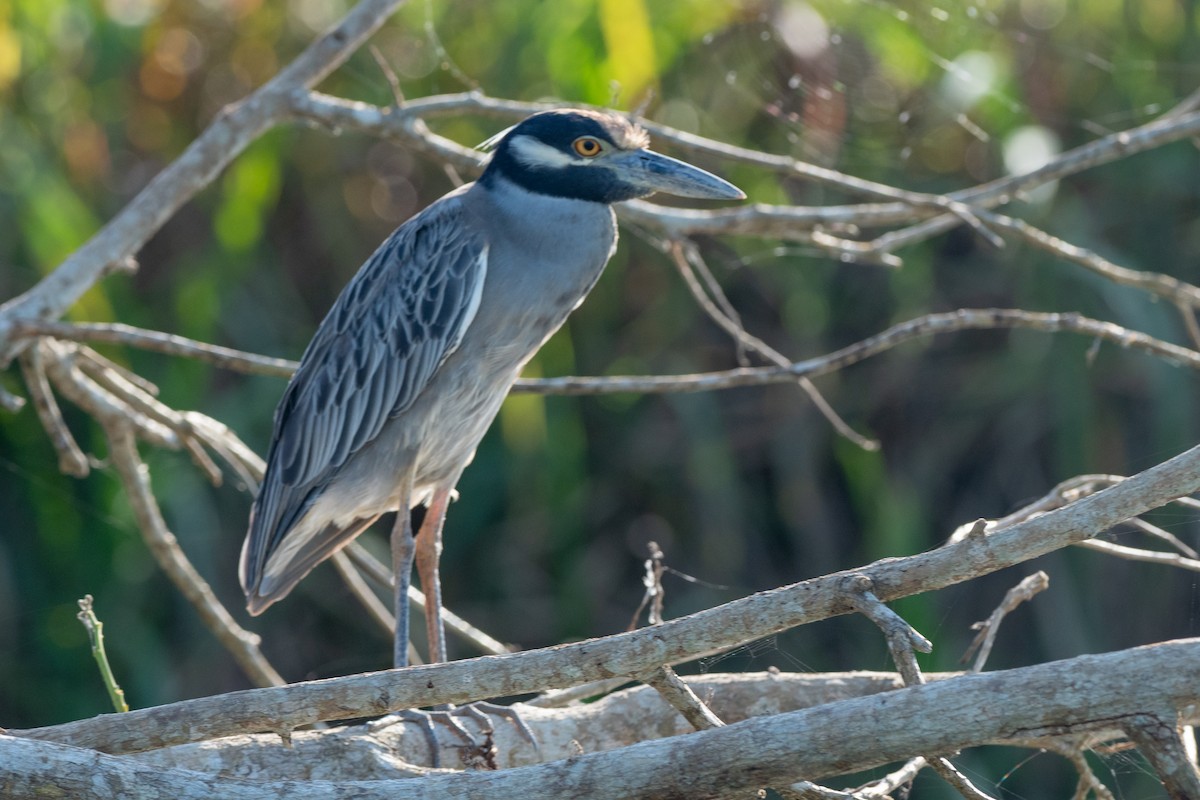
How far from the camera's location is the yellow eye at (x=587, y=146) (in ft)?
9.98

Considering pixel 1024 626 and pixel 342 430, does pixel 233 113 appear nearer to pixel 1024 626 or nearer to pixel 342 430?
pixel 342 430

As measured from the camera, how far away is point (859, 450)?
4.62 metres

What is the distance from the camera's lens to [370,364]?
3.21 m

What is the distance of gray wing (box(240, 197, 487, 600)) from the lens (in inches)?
121

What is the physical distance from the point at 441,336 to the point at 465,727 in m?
0.92

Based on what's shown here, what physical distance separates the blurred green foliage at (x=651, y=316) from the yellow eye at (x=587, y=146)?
48.5 inches

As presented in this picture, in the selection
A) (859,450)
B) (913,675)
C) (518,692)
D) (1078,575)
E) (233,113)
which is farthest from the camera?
(859,450)

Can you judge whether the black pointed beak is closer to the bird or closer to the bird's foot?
the bird

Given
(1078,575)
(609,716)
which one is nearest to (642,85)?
(1078,575)

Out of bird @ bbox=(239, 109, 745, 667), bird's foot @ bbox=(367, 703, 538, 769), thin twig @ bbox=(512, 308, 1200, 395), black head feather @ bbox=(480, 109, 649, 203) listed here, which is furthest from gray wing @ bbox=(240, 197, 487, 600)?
bird's foot @ bbox=(367, 703, 538, 769)

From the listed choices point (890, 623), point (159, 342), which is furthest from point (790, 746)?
point (159, 342)

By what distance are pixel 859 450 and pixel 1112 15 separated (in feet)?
6.78

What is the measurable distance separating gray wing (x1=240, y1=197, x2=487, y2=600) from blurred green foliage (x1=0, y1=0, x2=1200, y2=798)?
1.28 m

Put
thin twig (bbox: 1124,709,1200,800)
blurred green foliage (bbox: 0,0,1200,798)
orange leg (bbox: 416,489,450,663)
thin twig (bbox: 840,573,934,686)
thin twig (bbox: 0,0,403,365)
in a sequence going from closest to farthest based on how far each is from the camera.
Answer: thin twig (bbox: 1124,709,1200,800) → thin twig (bbox: 840,573,934,686) → thin twig (bbox: 0,0,403,365) → orange leg (bbox: 416,489,450,663) → blurred green foliage (bbox: 0,0,1200,798)
